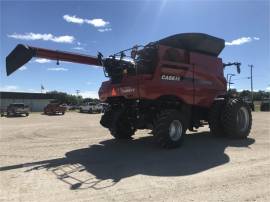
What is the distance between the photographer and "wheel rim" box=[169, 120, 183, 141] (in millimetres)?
11211

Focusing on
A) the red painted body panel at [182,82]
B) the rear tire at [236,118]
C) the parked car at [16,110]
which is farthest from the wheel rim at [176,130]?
the parked car at [16,110]

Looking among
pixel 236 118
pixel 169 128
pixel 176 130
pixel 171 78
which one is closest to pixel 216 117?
pixel 236 118

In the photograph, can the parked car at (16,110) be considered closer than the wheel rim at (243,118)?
No

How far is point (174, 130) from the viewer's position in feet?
37.2

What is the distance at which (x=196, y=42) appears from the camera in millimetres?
12828

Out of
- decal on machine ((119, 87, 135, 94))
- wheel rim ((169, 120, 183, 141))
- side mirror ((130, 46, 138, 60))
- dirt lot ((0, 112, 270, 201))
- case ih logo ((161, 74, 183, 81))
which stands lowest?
dirt lot ((0, 112, 270, 201))

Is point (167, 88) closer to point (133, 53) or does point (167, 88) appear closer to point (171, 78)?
point (171, 78)

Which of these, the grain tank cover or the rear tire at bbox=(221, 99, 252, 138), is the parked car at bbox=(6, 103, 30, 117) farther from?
the rear tire at bbox=(221, 99, 252, 138)

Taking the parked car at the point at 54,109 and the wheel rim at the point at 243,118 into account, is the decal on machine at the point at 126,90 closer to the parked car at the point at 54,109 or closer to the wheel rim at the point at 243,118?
the wheel rim at the point at 243,118

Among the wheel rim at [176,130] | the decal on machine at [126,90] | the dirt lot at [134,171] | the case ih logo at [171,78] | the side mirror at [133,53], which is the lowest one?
the dirt lot at [134,171]

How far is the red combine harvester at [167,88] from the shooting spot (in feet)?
35.6

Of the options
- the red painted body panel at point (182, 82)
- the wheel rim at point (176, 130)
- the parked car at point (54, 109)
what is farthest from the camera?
the parked car at point (54, 109)

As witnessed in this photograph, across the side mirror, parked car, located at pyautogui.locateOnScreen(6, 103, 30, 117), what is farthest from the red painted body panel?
parked car, located at pyautogui.locateOnScreen(6, 103, 30, 117)

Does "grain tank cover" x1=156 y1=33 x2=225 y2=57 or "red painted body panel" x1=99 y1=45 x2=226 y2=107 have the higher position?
"grain tank cover" x1=156 y1=33 x2=225 y2=57
